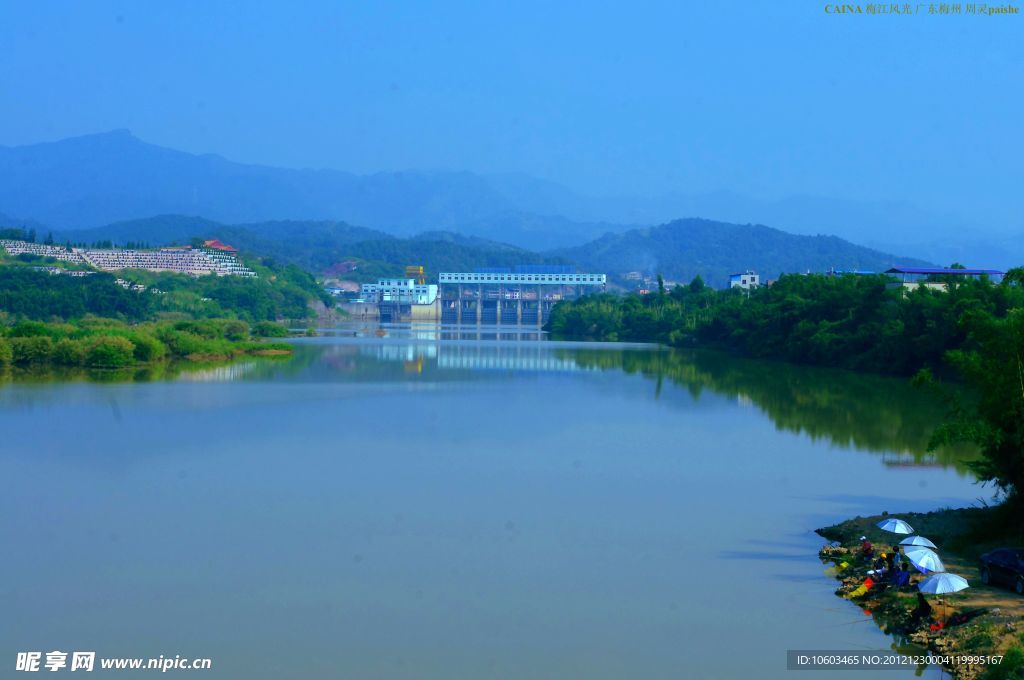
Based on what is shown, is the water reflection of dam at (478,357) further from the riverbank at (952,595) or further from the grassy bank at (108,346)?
the riverbank at (952,595)

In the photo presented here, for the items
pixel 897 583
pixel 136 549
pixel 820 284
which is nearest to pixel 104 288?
pixel 820 284

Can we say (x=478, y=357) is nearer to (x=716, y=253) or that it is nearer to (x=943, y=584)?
(x=943, y=584)

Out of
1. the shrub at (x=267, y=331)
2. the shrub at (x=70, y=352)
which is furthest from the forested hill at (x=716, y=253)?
the shrub at (x=70, y=352)

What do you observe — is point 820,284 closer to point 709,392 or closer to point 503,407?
point 709,392

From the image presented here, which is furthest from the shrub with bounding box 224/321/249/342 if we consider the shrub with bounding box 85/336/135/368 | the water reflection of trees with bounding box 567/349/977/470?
the water reflection of trees with bounding box 567/349/977/470

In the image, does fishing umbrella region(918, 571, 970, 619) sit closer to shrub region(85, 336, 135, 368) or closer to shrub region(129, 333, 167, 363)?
shrub region(85, 336, 135, 368)

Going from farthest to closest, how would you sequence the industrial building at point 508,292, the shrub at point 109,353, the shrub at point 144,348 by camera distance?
the industrial building at point 508,292 < the shrub at point 144,348 < the shrub at point 109,353

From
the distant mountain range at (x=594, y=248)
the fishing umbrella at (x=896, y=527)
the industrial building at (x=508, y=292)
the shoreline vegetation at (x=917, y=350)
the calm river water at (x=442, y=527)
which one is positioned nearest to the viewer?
the calm river water at (x=442, y=527)
